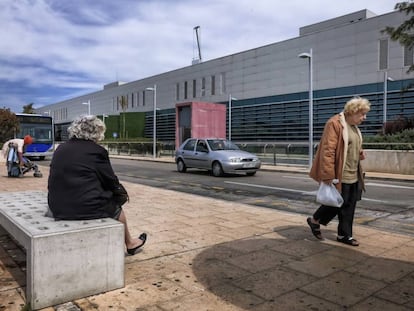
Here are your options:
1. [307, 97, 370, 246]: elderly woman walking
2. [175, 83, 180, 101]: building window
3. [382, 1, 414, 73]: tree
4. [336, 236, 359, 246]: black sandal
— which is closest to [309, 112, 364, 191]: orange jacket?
[307, 97, 370, 246]: elderly woman walking

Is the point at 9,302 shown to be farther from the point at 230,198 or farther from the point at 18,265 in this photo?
the point at 230,198

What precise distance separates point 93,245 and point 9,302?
775mm

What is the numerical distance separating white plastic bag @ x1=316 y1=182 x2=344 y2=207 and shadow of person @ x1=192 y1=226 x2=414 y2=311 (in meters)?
0.57

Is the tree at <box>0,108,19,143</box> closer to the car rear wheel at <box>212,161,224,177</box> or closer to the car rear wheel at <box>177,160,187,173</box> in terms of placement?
the car rear wheel at <box>177,160,187,173</box>

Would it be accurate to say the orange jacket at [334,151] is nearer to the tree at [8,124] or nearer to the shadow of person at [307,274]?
the shadow of person at [307,274]

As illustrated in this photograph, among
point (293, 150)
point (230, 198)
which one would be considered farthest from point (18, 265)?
point (293, 150)

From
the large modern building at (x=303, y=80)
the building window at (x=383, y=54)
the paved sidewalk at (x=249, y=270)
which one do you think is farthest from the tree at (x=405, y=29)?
the paved sidewalk at (x=249, y=270)

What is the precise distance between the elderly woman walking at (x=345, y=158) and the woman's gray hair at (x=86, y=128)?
264 cm

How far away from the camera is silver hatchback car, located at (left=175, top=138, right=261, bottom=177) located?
15250 millimetres

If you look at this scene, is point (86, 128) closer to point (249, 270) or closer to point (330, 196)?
point (249, 270)

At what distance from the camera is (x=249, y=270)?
412cm

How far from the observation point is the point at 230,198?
9.49 m

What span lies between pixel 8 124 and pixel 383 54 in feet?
89.4

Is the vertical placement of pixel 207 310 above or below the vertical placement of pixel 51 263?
below
